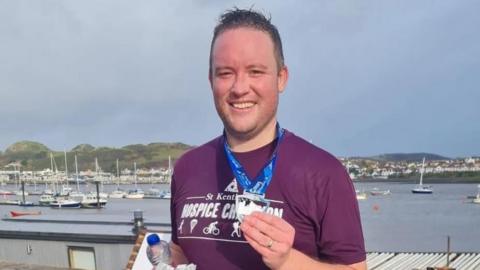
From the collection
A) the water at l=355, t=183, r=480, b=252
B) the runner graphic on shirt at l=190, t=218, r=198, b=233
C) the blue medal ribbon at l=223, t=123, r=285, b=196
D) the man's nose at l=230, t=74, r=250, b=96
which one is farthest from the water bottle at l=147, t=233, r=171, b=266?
the water at l=355, t=183, r=480, b=252

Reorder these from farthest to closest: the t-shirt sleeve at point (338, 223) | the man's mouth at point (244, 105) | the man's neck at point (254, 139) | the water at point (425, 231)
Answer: the water at point (425, 231)
the man's neck at point (254, 139)
the man's mouth at point (244, 105)
the t-shirt sleeve at point (338, 223)

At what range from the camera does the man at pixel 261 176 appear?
1.82 metres

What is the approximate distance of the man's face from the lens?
1863mm

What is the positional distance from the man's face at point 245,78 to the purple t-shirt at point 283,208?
0.62 feet

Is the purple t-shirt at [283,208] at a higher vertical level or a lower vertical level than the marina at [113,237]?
higher

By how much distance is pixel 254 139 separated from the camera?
203 centimetres

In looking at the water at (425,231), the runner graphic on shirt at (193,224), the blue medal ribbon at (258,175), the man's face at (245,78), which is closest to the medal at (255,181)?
the blue medal ribbon at (258,175)

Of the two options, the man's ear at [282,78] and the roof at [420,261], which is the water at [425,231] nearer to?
the roof at [420,261]

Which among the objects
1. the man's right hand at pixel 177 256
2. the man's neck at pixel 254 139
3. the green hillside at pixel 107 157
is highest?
the man's neck at pixel 254 139

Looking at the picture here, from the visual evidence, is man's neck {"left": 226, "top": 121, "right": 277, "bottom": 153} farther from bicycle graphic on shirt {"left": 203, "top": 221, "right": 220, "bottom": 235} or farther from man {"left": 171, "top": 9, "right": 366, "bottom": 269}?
bicycle graphic on shirt {"left": 203, "top": 221, "right": 220, "bottom": 235}

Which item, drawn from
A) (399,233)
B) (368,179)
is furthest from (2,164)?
(399,233)

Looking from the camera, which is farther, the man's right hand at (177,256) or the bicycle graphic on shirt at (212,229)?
the man's right hand at (177,256)

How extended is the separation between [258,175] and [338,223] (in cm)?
37

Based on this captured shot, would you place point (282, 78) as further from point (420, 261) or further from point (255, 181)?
point (420, 261)
